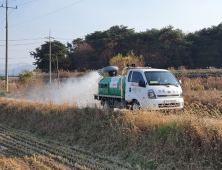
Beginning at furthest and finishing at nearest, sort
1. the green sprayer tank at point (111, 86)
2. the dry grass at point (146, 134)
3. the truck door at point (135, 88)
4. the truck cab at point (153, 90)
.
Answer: the green sprayer tank at point (111, 86), the truck door at point (135, 88), the truck cab at point (153, 90), the dry grass at point (146, 134)

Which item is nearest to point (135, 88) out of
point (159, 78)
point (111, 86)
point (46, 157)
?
point (159, 78)

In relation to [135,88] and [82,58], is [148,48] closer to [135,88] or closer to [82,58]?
[82,58]

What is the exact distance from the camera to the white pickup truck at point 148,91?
1078cm

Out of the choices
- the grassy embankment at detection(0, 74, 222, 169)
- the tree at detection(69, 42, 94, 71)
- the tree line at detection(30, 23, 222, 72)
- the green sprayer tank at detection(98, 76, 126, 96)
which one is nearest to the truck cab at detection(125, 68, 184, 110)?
the green sprayer tank at detection(98, 76, 126, 96)

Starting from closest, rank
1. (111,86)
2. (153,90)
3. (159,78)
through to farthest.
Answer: (153,90) → (159,78) → (111,86)

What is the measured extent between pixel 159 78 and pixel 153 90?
1057 mm

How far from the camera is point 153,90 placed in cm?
1082

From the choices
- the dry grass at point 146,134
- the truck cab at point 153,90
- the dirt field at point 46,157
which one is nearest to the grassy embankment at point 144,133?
the dry grass at point 146,134

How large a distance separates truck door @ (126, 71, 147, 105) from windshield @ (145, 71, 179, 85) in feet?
1.10

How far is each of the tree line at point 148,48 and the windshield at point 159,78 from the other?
37450 millimetres

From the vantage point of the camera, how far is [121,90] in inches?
505

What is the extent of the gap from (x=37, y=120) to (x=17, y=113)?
8.74ft

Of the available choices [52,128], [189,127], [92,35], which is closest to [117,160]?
[189,127]

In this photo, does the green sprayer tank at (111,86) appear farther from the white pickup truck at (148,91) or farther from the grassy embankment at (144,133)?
the grassy embankment at (144,133)
